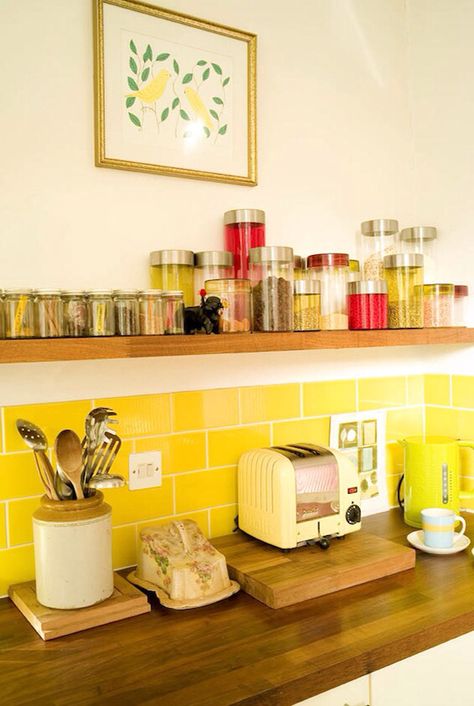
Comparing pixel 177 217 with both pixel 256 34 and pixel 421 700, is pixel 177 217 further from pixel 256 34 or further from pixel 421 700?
pixel 421 700

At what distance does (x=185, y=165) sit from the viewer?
1.78m

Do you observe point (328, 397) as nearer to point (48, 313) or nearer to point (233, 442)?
point (233, 442)

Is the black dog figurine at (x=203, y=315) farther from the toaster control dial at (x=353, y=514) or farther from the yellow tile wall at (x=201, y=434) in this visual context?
the toaster control dial at (x=353, y=514)

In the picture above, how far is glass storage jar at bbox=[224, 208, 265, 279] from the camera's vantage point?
1.77 meters

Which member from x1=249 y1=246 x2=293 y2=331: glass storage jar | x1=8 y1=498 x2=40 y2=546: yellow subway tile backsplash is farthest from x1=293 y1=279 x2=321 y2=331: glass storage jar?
x1=8 y1=498 x2=40 y2=546: yellow subway tile backsplash

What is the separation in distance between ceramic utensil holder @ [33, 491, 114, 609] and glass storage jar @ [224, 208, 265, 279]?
710 millimetres

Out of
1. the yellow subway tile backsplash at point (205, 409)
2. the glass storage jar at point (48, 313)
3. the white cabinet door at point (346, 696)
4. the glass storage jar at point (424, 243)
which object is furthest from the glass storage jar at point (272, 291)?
the white cabinet door at point (346, 696)

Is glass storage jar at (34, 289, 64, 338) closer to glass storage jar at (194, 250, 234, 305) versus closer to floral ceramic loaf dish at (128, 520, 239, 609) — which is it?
glass storage jar at (194, 250, 234, 305)

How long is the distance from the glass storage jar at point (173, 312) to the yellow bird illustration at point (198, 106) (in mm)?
560

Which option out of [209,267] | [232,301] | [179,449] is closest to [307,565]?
[179,449]

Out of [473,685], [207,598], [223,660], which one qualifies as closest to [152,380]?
[207,598]

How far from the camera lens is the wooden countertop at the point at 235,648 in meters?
1.17

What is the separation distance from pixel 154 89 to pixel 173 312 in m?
0.62

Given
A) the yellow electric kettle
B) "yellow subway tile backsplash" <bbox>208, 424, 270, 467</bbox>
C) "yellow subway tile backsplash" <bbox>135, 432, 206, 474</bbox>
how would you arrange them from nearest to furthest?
1. "yellow subway tile backsplash" <bbox>135, 432, 206, 474</bbox>
2. "yellow subway tile backsplash" <bbox>208, 424, 270, 467</bbox>
3. the yellow electric kettle
